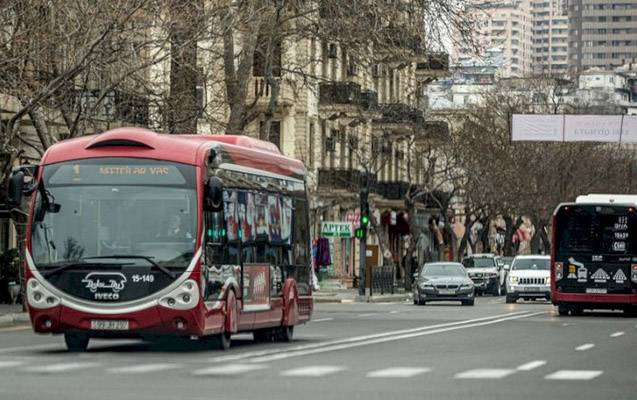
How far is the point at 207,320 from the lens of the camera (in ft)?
81.8

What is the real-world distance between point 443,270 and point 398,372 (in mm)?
40651

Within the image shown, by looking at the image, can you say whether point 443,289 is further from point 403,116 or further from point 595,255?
point 403,116

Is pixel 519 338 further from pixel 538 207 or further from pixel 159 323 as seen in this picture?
pixel 538 207

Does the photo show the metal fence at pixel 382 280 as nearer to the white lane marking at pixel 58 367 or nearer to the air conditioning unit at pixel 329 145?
the air conditioning unit at pixel 329 145

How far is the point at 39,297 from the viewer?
2478cm

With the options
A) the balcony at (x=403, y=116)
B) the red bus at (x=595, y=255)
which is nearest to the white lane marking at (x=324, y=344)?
the red bus at (x=595, y=255)

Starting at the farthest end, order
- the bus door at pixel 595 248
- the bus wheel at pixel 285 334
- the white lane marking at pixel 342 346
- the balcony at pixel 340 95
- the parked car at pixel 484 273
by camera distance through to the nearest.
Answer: the parked car at pixel 484 273 → the balcony at pixel 340 95 → the bus door at pixel 595 248 → the bus wheel at pixel 285 334 → the white lane marking at pixel 342 346

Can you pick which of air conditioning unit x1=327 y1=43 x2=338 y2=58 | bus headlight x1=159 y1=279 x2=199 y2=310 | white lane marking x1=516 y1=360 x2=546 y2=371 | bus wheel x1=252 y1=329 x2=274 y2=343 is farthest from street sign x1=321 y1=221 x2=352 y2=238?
white lane marking x1=516 y1=360 x2=546 y2=371

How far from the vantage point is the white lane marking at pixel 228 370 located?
20.2 m

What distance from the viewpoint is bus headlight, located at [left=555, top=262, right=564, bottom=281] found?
48.8m

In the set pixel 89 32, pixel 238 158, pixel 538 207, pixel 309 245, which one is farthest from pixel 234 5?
pixel 538 207

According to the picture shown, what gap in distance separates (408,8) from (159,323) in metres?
21.8

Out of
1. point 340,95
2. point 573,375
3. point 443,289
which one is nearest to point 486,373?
point 573,375

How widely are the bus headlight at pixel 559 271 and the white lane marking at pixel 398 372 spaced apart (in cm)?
2737
